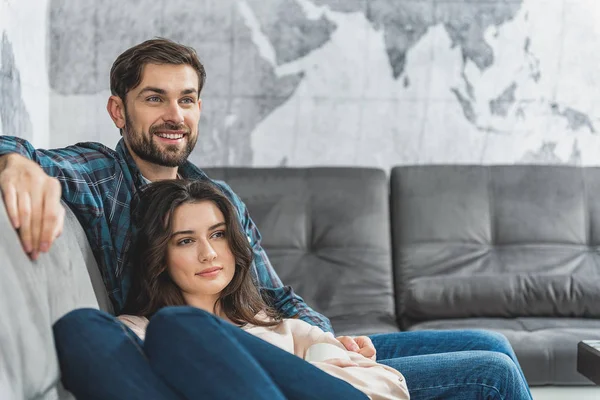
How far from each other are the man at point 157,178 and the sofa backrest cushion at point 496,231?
0.91m

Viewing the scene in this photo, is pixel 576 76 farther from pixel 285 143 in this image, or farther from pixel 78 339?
pixel 78 339

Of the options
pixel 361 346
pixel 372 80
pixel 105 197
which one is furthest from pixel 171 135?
pixel 372 80

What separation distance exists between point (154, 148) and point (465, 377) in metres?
0.93

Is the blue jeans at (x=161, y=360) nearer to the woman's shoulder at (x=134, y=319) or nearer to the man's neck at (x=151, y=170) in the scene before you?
the woman's shoulder at (x=134, y=319)

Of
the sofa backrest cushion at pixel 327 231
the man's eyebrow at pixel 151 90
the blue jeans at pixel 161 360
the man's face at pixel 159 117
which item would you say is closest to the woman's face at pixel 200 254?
the man's face at pixel 159 117

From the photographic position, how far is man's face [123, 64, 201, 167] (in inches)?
82.5

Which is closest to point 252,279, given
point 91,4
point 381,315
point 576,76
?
point 381,315

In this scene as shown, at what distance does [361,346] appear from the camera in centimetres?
188

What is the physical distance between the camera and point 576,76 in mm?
3578

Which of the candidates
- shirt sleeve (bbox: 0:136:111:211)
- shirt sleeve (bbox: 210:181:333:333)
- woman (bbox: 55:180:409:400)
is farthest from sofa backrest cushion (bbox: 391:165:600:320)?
shirt sleeve (bbox: 0:136:111:211)

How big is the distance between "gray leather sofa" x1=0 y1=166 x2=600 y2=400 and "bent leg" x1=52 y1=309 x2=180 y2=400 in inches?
58.9

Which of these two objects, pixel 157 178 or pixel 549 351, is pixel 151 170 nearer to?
pixel 157 178

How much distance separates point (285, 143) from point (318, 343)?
177cm

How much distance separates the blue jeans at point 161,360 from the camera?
1.24m
